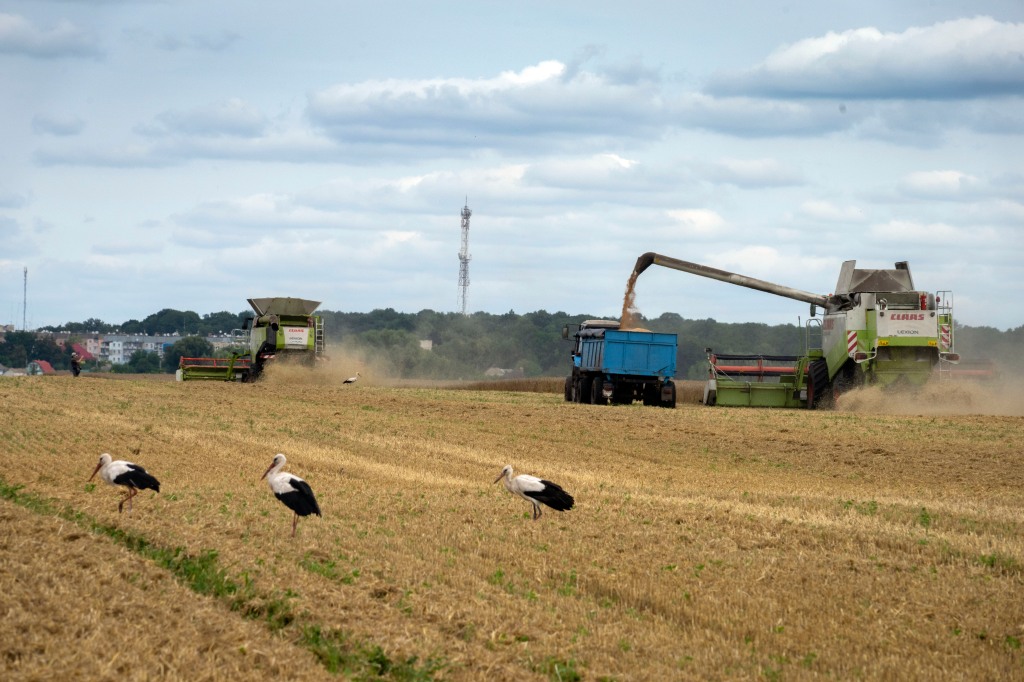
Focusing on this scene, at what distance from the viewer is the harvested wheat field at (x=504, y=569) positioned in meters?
7.77

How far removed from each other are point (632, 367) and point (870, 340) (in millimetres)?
7168

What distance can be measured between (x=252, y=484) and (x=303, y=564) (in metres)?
6.66

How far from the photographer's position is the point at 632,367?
118 ft

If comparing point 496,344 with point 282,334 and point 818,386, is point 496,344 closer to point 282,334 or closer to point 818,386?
point 282,334

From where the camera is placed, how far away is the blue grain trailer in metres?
35.8

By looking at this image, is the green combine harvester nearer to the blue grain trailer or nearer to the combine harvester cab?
the blue grain trailer

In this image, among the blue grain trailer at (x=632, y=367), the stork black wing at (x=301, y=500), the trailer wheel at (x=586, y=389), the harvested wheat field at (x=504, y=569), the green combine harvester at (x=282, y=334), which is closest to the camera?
the harvested wheat field at (x=504, y=569)

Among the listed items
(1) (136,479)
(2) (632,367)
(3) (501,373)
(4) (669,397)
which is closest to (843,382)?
(4) (669,397)

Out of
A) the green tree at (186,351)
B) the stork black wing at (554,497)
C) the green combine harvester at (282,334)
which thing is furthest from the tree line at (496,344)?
the stork black wing at (554,497)

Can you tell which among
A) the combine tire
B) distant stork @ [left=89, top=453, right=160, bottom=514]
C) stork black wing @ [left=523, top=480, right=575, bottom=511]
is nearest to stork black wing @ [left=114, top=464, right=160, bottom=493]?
distant stork @ [left=89, top=453, right=160, bottom=514]

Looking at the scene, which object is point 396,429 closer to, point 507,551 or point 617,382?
point 617,382

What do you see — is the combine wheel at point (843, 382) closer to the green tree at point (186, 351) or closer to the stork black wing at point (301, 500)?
the stork black wing at point (301, 500)

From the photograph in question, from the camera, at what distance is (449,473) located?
19.3 meters

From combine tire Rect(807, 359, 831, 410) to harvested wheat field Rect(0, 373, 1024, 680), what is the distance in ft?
45.4
